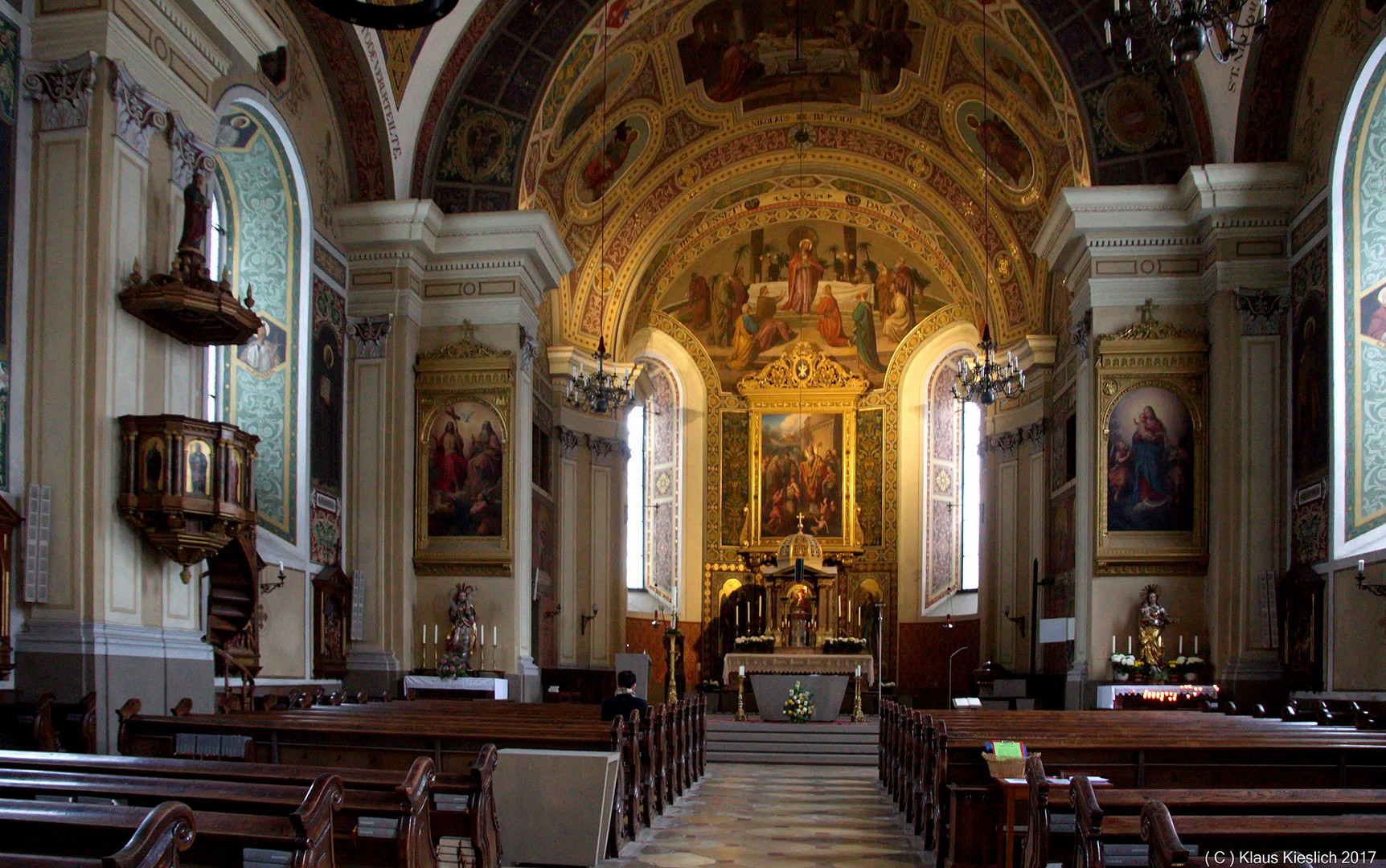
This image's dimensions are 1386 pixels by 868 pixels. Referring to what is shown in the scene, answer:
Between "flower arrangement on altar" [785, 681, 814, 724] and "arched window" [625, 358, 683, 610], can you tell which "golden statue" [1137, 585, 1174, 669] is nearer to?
"flower arrangement on altar" [785, 681, 814, 724]

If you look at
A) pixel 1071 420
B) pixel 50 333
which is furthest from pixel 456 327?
pixel 1071 420

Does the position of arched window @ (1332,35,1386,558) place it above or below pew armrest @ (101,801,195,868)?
above

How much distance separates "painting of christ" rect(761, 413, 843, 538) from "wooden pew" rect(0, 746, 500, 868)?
788 inches

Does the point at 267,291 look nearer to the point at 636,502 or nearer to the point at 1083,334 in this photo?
the point at 1083,334

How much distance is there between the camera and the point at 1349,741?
7621 mm

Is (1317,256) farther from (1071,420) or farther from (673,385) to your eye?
(673,385)

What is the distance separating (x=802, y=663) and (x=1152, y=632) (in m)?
6.39

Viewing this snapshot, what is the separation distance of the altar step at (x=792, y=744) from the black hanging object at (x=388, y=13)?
13281mm

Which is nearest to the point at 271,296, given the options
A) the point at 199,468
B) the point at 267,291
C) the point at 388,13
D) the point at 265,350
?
the point at 267,291

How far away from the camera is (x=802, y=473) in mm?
25891

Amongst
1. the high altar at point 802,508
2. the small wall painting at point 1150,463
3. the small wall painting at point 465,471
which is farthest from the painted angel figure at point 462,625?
the high altar at point 802,508

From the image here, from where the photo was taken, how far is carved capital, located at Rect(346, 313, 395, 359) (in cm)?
1593

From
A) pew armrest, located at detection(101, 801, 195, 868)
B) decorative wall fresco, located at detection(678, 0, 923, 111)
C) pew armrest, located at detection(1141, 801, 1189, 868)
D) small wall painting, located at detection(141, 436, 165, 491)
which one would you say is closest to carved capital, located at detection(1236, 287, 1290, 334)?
decorative wall fresco, located at detection(678, 0, 923, 111)

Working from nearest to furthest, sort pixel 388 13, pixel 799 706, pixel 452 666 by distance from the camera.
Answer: pixel 388 13
pixel 452 666
pixel 799 706
